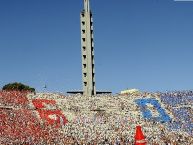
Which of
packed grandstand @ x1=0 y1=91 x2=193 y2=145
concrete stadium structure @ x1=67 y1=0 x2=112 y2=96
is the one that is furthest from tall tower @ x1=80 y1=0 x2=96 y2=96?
packed grandstand @ x1=0 y1=91 x2=193 y2=145

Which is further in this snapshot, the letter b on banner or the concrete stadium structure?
the concrete stadium structure

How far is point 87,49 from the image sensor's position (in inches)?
3376

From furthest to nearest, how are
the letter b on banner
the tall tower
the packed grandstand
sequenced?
the tall tower < the letter b on banner < the packed grandstand

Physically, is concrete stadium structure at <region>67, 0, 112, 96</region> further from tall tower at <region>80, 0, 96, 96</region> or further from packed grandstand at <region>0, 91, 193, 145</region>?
packed grandstand at <region>0, 91, 193, 145</region>

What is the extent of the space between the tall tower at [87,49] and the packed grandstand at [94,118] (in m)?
3.97

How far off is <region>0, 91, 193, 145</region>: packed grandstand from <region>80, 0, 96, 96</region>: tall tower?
3.97 metres

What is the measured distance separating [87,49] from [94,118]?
16.2 meters

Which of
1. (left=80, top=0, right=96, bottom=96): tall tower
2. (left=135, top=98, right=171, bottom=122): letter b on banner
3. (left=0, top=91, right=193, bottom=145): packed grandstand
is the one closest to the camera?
(left=0, top=91, right=193, bottom=145): packed grandstand

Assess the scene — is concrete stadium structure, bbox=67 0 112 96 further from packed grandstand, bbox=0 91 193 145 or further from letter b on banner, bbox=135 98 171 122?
letter b on banner, bbox=135 98 171 122

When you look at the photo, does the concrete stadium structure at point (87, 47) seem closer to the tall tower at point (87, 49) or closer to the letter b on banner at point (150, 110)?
the tall tower at point (87, 49)

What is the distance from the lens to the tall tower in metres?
84.8

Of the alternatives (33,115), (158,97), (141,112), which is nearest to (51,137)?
(33,115)

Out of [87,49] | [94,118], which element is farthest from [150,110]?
[87,49]

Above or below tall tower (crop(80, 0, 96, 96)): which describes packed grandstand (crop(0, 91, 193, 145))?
below
